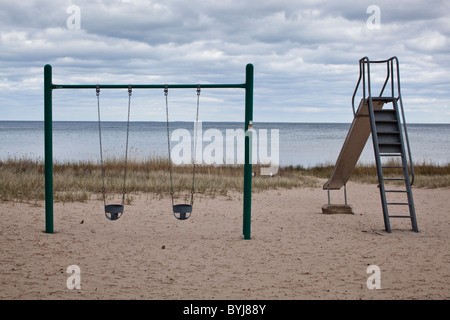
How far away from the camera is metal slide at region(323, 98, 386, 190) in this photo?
831 cm

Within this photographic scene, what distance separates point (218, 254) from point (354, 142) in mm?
3802

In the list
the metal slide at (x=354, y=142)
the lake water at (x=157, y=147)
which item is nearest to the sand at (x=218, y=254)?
the metal slide at (x=354, y=142)

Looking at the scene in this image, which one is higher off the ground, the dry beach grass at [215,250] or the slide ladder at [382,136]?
the slide ladder at [382,136]

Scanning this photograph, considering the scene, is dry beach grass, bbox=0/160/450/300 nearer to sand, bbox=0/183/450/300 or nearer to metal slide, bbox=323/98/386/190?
sand, bbox=0/183/450/300

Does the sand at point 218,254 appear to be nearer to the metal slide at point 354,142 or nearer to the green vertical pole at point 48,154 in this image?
the green vertical pole at point 48,154

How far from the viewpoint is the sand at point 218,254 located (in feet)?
15.4

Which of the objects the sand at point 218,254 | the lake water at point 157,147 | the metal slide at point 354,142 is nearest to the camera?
the sand at point 218,254

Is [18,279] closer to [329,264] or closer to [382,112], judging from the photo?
[329,264]

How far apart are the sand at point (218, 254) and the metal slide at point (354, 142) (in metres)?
0.77

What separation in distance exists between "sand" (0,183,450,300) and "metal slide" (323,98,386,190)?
0.77 meters

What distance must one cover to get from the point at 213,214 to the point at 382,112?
3.52 meters

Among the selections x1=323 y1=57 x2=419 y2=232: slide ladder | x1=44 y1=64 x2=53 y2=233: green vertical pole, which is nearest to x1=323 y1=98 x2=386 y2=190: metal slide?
x1=323 y1=57 x2=419 y2=232: slide ladder

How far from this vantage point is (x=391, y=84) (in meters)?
8.48
